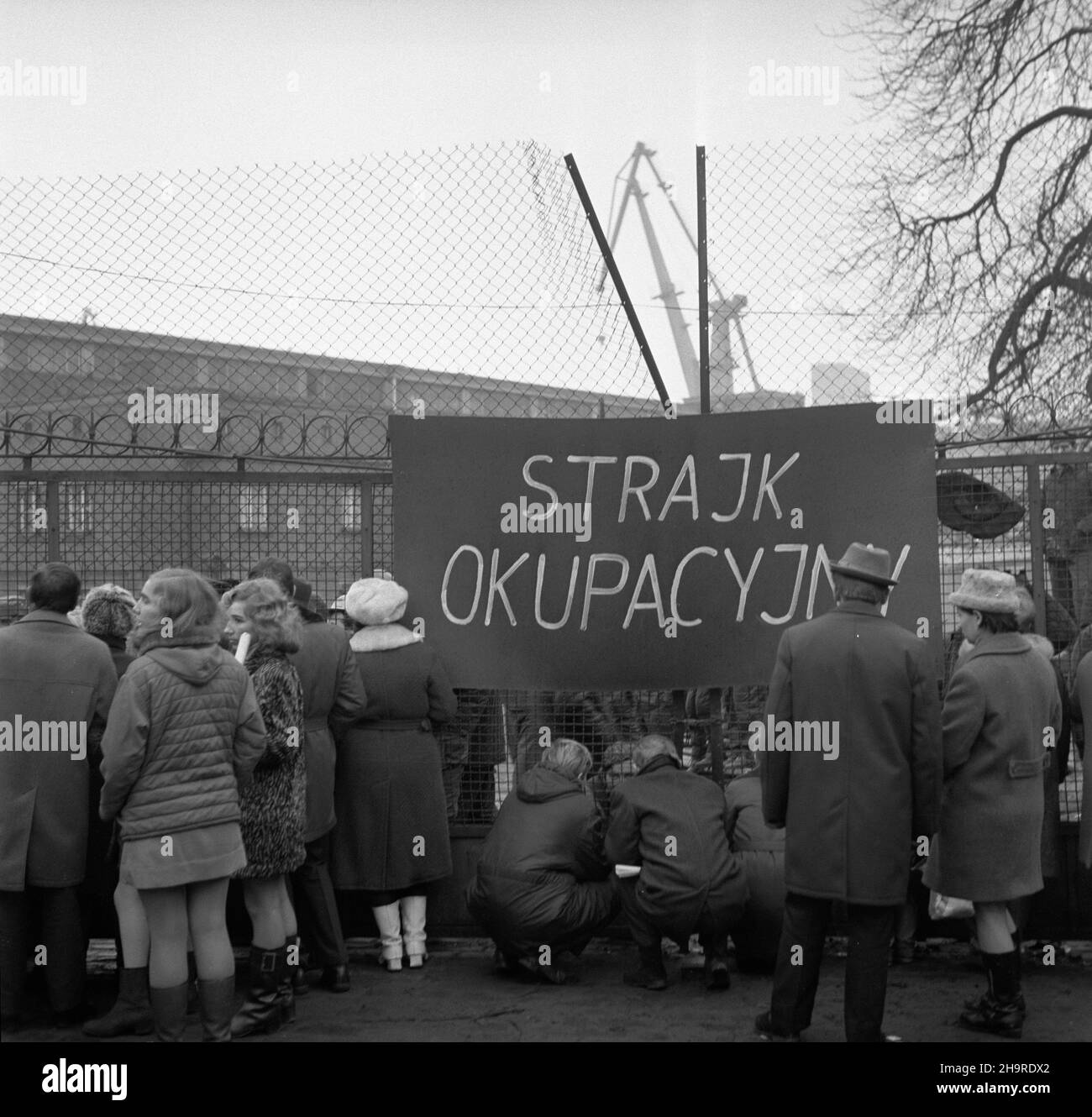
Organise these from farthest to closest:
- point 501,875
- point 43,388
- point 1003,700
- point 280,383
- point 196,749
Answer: point 43,388 < point 280,383 < point 501,875 < point 1003,700 < point 196,749

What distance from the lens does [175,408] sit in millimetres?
6246

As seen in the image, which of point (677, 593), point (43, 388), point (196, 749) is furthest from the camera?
point (43, 388)

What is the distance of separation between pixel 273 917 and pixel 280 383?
2.94 metres

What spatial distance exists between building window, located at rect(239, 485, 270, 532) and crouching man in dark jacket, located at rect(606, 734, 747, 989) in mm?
2246

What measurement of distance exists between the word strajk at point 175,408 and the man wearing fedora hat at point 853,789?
10.5 feet

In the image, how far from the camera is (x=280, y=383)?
671cm

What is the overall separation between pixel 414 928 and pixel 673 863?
1337 millimetres

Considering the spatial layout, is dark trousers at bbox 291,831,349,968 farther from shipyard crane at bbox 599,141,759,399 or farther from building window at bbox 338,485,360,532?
shipyard crane at bbox 599,141,759,399
